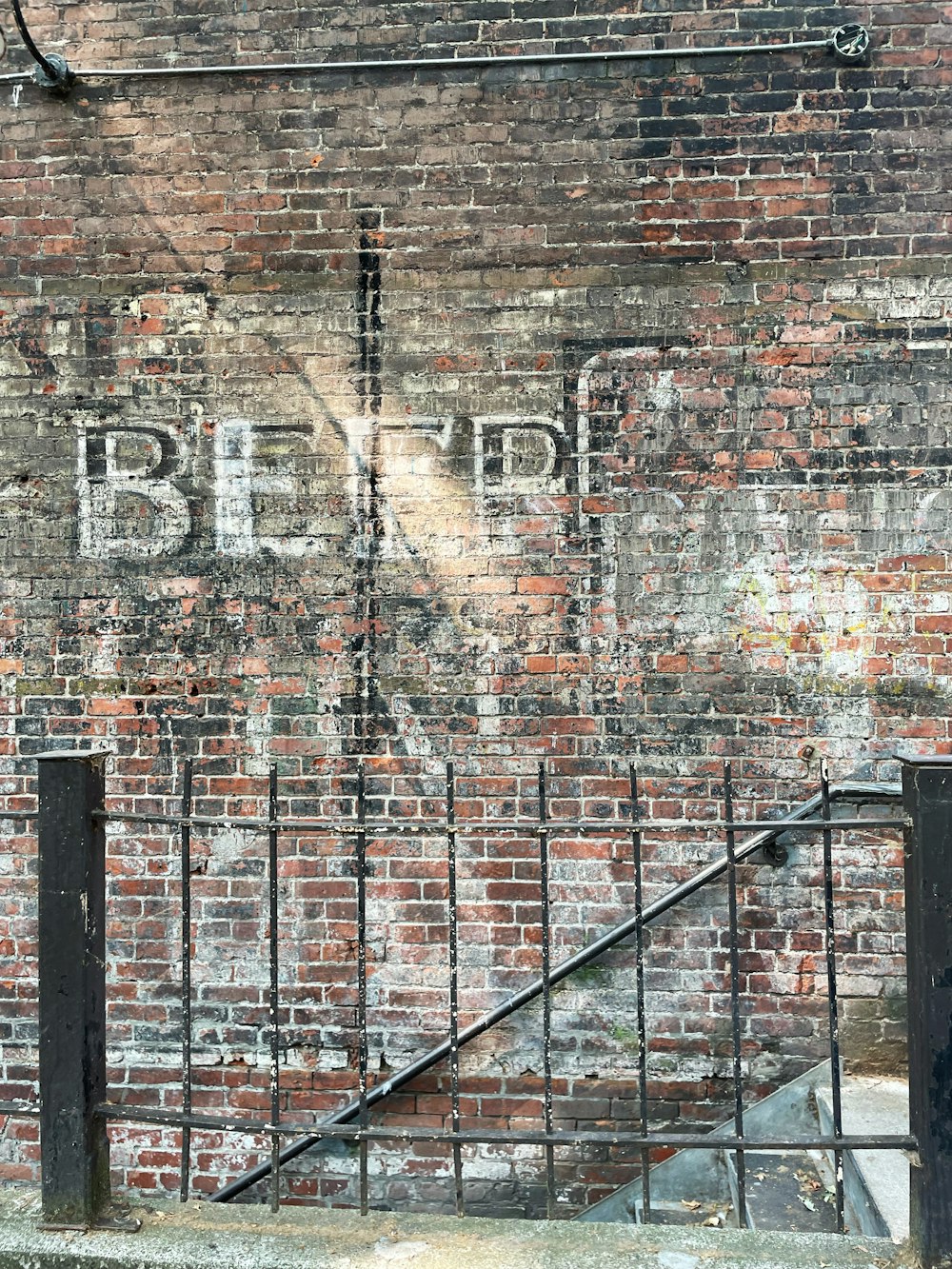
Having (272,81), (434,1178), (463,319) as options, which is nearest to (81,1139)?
(434,1178)

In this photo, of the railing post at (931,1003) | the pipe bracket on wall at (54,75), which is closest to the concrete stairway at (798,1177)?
the railing post at (931,1003)

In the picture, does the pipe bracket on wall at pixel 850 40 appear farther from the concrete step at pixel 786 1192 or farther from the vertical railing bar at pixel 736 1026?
the concrete step at pixel 786 1192

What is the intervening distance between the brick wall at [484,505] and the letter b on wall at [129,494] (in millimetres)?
17

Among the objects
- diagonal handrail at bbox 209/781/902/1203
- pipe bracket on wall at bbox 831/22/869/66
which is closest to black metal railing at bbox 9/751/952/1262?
diagonal handrail at bbox 209/781/902/1203

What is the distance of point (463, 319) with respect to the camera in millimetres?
3227

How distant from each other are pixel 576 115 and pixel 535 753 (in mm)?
2473

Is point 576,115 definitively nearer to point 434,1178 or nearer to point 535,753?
point 535,753

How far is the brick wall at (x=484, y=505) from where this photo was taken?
311 centimetres

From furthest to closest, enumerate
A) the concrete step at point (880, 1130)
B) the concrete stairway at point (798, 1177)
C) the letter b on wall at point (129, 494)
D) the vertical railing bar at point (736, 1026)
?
1. the letter b on wall at point (129, 494)
2. the concrete stairway at point (798, 1177)
3. the concrete step at point (880, 1130)
4. the vertical railing bar at point (736, 1026)

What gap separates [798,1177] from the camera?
107 inches

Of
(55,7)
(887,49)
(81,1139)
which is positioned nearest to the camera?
(81,1139)

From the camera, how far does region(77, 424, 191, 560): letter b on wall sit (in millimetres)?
3291

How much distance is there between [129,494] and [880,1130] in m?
3.52

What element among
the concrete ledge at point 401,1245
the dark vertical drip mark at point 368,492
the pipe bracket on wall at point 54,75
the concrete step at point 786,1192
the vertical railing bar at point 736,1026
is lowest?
the concrete step at point 786,1192
